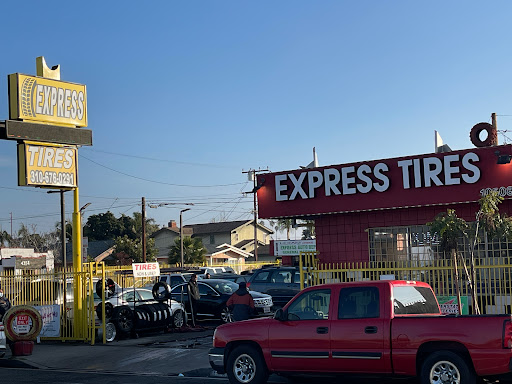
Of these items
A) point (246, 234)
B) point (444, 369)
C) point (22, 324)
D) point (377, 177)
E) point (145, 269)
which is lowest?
point (444, 369)

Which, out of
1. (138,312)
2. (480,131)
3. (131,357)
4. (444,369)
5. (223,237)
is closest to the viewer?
(444,369)

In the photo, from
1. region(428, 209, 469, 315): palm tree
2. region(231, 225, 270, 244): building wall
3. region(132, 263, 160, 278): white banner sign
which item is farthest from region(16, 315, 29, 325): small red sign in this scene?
region(231, 225, 270, 244): building wall

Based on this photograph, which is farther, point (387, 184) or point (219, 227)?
point (219, 227)

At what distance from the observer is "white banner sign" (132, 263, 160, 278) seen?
20.3 metres

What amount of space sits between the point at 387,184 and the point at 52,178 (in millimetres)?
9048

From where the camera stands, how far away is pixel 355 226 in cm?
1966

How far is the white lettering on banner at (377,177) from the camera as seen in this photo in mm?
17719

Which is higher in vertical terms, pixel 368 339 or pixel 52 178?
pixel 52 178

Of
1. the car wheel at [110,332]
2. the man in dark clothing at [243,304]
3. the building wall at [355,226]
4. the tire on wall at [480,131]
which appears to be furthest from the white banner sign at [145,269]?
the tire on wall at [480,131]

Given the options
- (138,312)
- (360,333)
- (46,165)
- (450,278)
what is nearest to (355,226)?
(450,278)

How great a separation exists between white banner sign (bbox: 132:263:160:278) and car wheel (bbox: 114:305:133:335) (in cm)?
112

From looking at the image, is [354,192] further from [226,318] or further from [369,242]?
[226,318]

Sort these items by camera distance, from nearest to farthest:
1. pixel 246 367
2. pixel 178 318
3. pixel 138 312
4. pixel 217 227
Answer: pixel 246 367
pixel 138 312
pixel 178 318
pixel 217 227

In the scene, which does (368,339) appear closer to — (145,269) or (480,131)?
(480,131)
